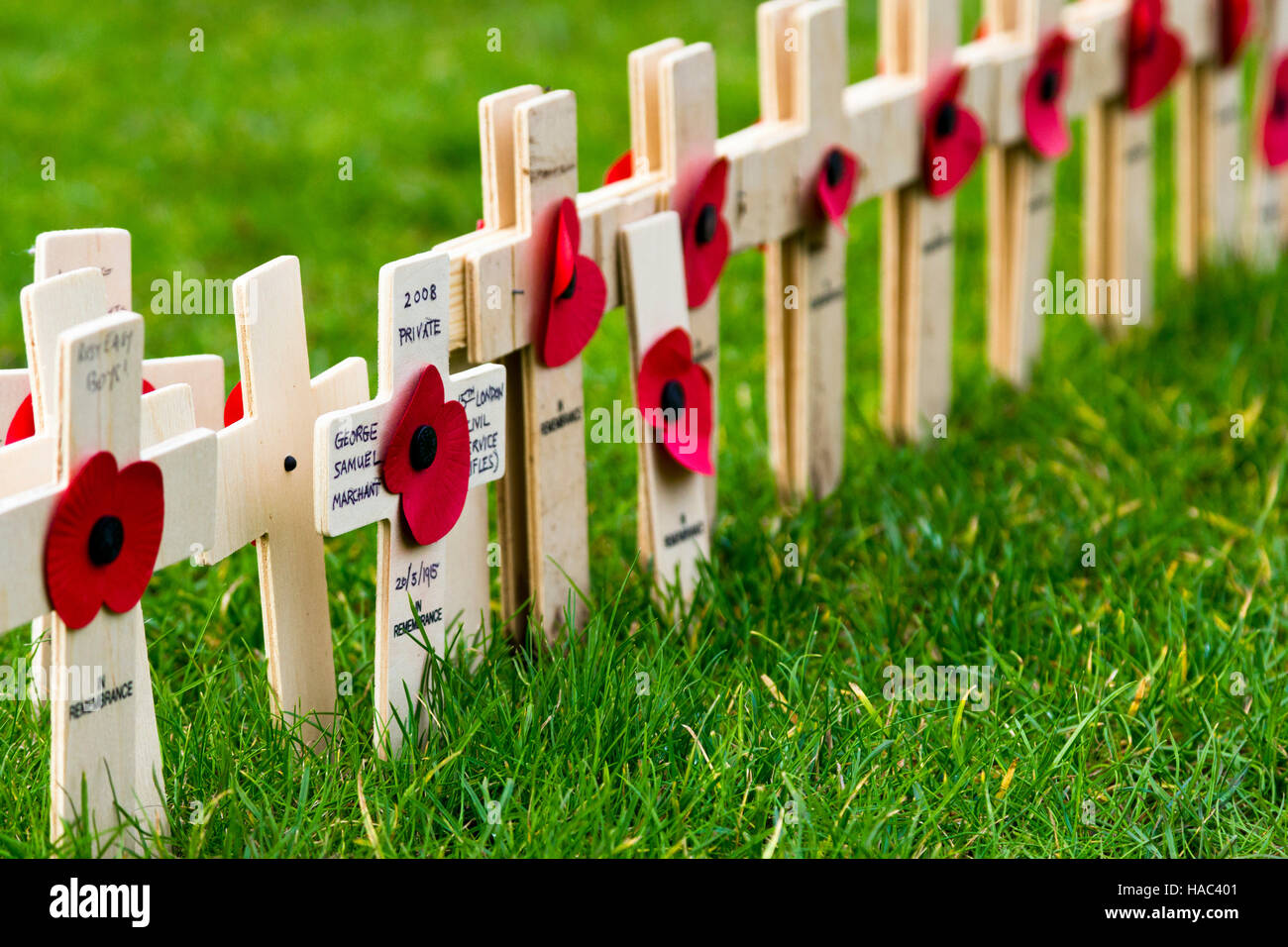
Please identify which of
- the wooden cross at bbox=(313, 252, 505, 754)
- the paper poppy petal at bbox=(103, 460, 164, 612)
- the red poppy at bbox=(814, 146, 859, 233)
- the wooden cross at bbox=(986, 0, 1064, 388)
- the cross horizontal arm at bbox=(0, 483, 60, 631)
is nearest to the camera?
the cross horizontal arm at bbox=(0, 483, 60, 631)

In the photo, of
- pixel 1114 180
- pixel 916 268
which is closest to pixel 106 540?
pixel 916 268

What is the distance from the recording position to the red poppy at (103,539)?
1.95m

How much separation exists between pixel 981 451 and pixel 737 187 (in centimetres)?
104

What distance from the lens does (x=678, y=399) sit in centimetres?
297

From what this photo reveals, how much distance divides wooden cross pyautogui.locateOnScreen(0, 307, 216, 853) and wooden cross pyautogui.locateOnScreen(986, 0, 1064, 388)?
8.05 ft

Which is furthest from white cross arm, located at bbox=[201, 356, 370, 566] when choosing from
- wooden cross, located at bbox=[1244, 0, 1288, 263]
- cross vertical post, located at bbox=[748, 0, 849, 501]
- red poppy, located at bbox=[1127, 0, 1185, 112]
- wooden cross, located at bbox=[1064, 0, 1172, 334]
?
wooden cross, located at bbox=[1244, 0, 1288, 263]

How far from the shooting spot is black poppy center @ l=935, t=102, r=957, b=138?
3629mm

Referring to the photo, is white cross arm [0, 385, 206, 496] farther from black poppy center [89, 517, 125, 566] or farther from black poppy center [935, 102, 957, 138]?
black poppy center [935, 102, 957, 138]

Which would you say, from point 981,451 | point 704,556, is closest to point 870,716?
point 704,556

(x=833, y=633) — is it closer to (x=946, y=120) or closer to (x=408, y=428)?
(x=408, y=428)

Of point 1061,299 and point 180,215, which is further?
point 180,215

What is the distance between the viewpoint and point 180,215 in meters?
5.33

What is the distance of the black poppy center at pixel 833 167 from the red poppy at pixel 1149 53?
1357 mm
